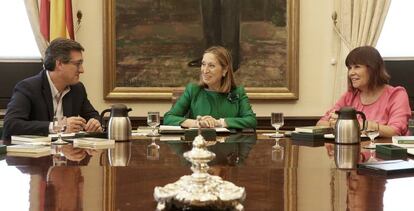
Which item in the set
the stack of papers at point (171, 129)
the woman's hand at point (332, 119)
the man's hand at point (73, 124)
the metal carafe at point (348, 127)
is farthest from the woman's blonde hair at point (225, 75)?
the metal carafe at point (348, 127)

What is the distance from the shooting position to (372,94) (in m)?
3.86

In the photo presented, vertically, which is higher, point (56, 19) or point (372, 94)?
point (56, 19)

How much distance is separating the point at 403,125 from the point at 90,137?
1903 millimetres

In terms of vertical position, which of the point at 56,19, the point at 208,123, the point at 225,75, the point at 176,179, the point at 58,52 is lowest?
the point at 176,179

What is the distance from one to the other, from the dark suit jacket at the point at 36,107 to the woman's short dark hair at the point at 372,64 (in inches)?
73.7

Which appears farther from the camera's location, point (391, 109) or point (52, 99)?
point (52, 99)

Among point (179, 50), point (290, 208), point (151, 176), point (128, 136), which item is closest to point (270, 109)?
point (179, 50)

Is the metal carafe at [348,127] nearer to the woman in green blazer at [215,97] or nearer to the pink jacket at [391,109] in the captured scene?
the pink jacket at [391,109]

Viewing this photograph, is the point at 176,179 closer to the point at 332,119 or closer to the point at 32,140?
the point at 32,140

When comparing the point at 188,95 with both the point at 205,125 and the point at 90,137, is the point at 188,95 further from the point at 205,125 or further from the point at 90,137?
the point at 90,137

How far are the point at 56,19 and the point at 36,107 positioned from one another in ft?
5.70

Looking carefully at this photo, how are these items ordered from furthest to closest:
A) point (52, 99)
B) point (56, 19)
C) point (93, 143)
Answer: point (56, 19) < point (52, 99) < point (93, 143)

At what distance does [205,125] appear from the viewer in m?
3.62

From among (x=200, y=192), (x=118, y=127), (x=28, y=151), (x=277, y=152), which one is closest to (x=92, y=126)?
(x=118, y=127)
